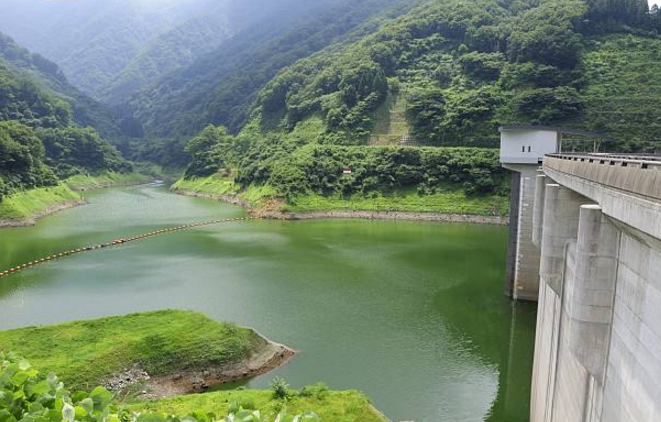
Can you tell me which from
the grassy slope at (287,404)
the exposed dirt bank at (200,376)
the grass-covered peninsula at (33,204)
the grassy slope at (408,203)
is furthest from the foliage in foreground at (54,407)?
the grass-covered peninsula at (33,204)

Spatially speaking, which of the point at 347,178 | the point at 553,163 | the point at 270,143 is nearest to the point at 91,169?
the point at 270,143

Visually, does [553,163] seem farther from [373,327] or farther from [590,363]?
[373,327]

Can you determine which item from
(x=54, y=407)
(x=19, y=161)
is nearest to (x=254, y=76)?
(x=19, y=161)

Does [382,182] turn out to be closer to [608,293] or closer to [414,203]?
[414,203]

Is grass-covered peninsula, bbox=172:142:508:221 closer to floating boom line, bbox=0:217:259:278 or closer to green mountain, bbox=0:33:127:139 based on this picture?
floating boom line, bbox=0:217:259:278

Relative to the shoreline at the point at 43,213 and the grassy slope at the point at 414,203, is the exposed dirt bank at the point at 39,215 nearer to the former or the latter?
the shoreline at the point at 43,213

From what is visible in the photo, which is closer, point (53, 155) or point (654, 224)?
point (654, 224)

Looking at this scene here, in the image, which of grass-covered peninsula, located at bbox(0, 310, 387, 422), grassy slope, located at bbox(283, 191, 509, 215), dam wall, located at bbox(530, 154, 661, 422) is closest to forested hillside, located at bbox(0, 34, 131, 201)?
grassy slope, located at bbox(283, 191, 509, 215)
